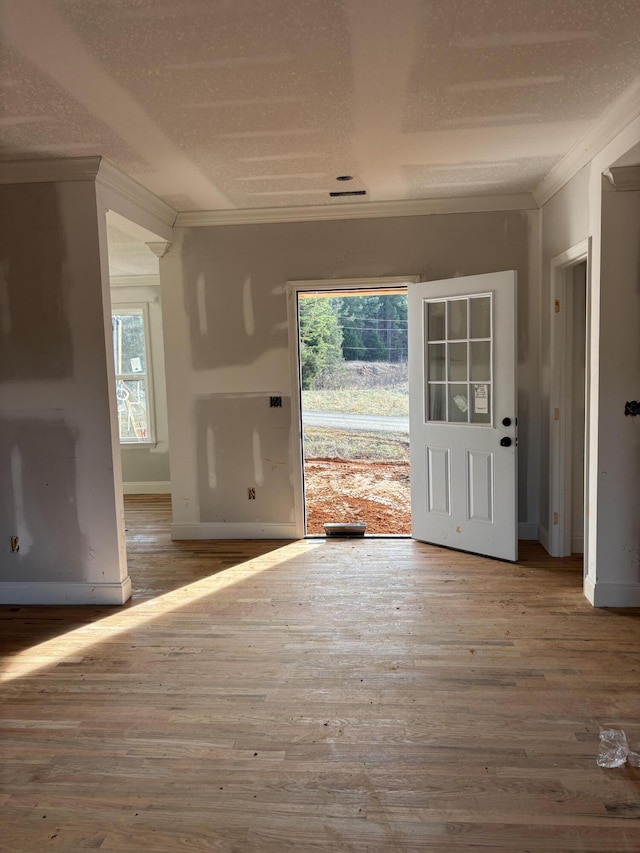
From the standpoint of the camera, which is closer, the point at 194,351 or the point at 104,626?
the point at 104,626

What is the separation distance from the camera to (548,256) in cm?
454

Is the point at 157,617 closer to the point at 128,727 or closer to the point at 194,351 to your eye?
the point at 128,727

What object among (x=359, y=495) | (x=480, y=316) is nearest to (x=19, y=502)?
(x=480, y=316)

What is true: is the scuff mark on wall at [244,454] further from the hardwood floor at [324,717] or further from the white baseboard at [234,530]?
the hardwood floor at [324,717]

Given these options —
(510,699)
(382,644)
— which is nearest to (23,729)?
(382,644)

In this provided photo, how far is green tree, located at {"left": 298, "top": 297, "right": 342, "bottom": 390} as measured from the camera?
11.4 metres

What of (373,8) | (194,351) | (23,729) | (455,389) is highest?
(373,8)

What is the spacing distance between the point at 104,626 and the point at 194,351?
→ 2.41 m

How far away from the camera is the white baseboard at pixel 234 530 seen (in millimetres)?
5133

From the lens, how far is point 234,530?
205 inches

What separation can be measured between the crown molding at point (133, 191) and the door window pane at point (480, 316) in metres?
2.44

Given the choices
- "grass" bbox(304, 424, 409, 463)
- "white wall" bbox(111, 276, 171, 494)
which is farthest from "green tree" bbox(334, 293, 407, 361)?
"white wall" bbox(111, 276, 171, 494)

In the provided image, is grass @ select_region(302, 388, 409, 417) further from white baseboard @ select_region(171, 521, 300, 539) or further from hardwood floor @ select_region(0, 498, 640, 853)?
hardwood floor @ select_region(0, 498, 640, 853)

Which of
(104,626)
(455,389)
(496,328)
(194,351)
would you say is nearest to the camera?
(104,626)
